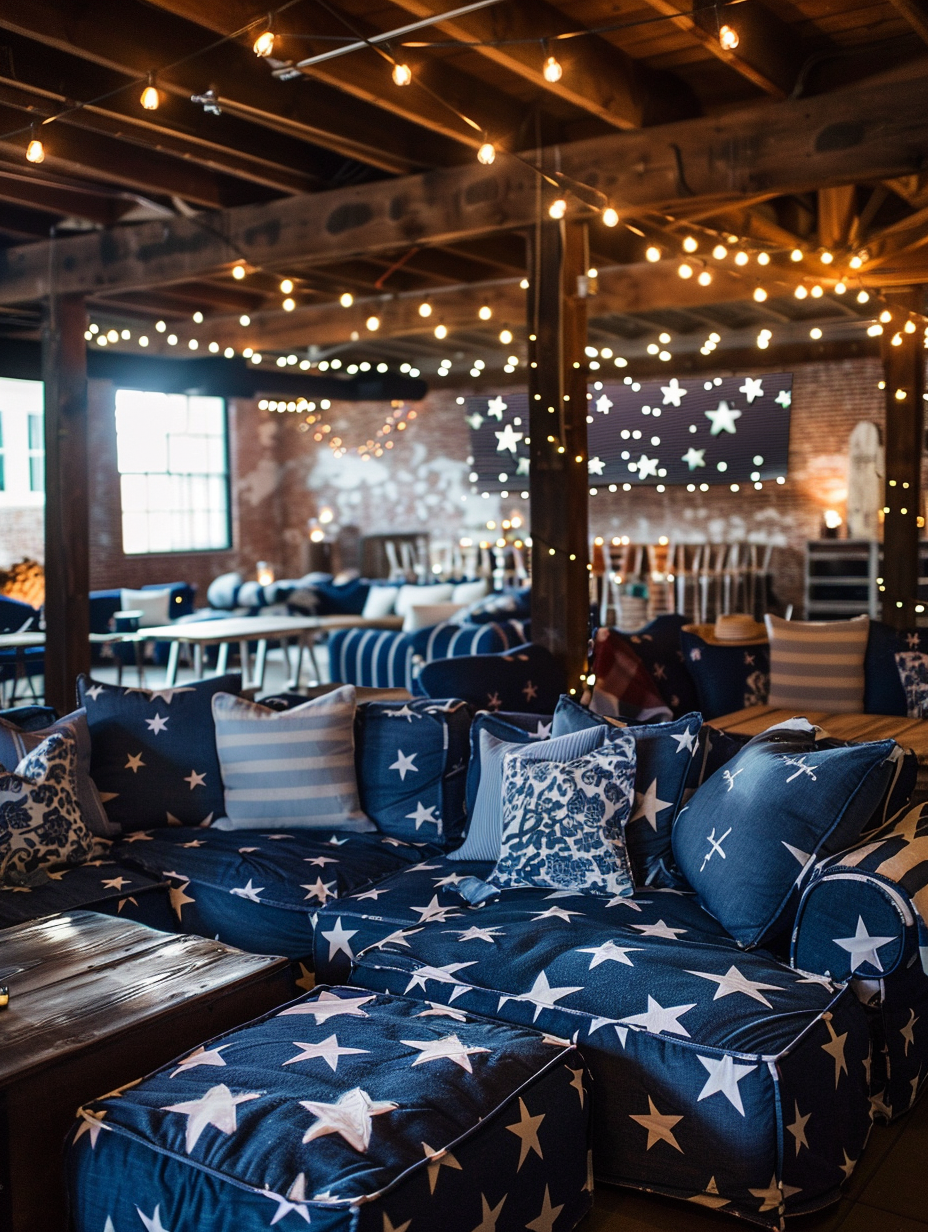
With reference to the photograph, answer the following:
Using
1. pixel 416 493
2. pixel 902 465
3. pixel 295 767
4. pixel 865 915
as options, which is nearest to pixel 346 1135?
pixel 865 915

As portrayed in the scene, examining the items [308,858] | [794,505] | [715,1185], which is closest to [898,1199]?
[715,1185]

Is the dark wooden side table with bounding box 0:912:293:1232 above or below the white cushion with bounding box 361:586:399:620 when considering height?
below

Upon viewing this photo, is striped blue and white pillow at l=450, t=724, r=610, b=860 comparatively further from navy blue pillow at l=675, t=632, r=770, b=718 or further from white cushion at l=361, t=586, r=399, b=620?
white cushion at l=361, t=586, r=399, b=620

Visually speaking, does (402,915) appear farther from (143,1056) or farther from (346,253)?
(346,253)

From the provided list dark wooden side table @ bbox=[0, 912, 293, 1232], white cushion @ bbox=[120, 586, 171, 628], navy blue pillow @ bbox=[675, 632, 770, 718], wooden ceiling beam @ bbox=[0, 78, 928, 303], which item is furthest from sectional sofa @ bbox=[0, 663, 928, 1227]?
white cushion @ bbox=[120, 586, 171, 628]

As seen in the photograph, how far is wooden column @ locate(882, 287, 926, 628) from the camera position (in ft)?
24.0

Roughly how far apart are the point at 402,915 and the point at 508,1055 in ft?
2.73

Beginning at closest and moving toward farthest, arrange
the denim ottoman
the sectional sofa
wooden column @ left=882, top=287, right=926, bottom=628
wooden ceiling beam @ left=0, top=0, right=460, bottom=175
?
1. the denim ottoman
2. the sectional sofa
3. wooden ceiling beam @ left=0, top=0, right=460, bottom=175
4. wooden column @ left=882, top=287, right=926, bottom=628

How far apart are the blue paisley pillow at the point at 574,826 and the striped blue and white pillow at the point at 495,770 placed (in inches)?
3.4

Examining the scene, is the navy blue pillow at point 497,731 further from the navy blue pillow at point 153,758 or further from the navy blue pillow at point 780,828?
the navy blue pillow at point 153,758

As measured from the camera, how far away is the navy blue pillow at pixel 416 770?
151 inches

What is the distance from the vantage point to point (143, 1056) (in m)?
2.44

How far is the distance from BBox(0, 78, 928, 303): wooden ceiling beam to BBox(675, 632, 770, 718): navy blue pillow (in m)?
2.11

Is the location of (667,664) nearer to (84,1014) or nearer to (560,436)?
(560,436)
